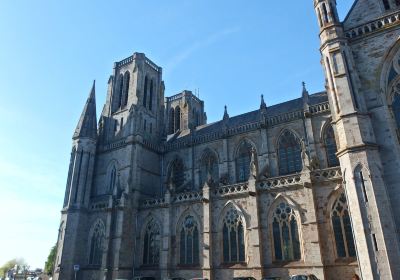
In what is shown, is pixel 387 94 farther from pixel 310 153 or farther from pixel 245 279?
pixel 245 279

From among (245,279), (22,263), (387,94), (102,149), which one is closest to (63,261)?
(102,149)

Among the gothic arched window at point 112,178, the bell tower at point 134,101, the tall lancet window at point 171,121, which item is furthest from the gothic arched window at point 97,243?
the tall lancet window at point 171,121

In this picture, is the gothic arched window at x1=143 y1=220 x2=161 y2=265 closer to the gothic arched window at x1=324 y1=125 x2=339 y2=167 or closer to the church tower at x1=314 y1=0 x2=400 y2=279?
the gothic arched window at x1=324 y1=125 x2=339 y2=167

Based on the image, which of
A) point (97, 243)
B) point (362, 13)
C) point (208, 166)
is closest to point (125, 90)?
point (208, 166)

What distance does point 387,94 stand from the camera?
1638 centimetres

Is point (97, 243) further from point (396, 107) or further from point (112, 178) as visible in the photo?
point (396, 107)

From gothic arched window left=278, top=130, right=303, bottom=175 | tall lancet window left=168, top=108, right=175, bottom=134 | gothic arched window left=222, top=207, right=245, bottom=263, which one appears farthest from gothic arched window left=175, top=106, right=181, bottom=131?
gothic arched window left=222, top=207, right=245, bottom=263

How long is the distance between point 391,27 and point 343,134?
670cm

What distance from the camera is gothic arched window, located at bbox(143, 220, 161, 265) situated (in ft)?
90.1

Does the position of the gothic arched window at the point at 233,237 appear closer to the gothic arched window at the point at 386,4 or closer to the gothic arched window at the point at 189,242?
the gothic arched window at the point at 189,242

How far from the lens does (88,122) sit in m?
34.2

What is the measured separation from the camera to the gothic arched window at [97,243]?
2922 cm

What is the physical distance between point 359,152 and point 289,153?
12170 millimetres

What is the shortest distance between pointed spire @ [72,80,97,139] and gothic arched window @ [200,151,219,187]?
40.2ft
